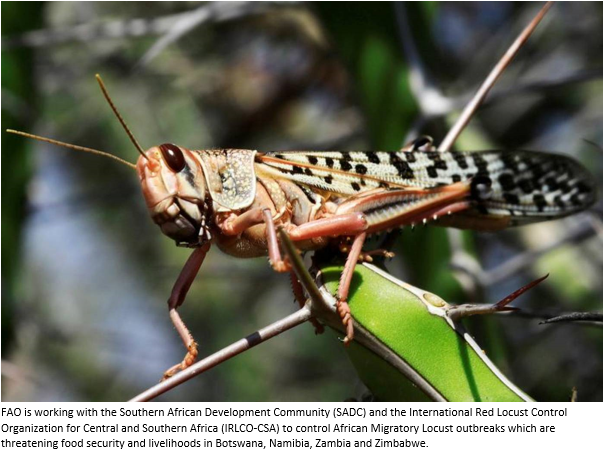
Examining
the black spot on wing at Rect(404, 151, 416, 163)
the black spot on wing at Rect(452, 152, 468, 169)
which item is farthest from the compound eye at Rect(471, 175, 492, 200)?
the black spot on wing at Rect(404, 151, 416, 163)

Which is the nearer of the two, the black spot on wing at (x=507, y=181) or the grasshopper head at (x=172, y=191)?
the grasshopper head at (x=172, y=191)

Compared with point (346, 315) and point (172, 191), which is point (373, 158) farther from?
point (346, 315)

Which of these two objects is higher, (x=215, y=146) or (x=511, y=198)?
(x=215, y=146)

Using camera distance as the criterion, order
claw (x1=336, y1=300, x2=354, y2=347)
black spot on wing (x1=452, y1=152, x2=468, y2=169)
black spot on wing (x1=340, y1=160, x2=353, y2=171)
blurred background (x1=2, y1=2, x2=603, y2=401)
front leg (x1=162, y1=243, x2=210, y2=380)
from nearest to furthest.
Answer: claw (x1=336, y1=300, x2=354, y2=347) < front leg (x1=162, y1=243, x2=210, y2=380) < black spot on wing (x1=340, y1=160, x2=353, y2=171) < black spot on wing (x1=452, y1=152, x2=468, y2=169) < blurred background (x1=2, y1=2, x2=603, y2=401)

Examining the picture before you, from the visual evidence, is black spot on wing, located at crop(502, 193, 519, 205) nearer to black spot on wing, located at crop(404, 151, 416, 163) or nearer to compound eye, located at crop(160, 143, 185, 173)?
black spot on wing, located at crop(404, 151, 416, 163)

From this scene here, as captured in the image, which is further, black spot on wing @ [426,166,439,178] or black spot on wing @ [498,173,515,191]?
black spot on wing @ [498,173,515,191]

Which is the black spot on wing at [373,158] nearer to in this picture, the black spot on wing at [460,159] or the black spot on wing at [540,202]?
the black spot on wing at [460,159]

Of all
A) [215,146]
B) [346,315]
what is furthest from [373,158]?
[215,146]

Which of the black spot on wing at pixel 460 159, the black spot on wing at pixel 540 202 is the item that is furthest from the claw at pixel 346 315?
the black spot on wing at pixel 540 202

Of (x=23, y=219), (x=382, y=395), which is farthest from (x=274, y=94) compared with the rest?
(x=382, y=395)
